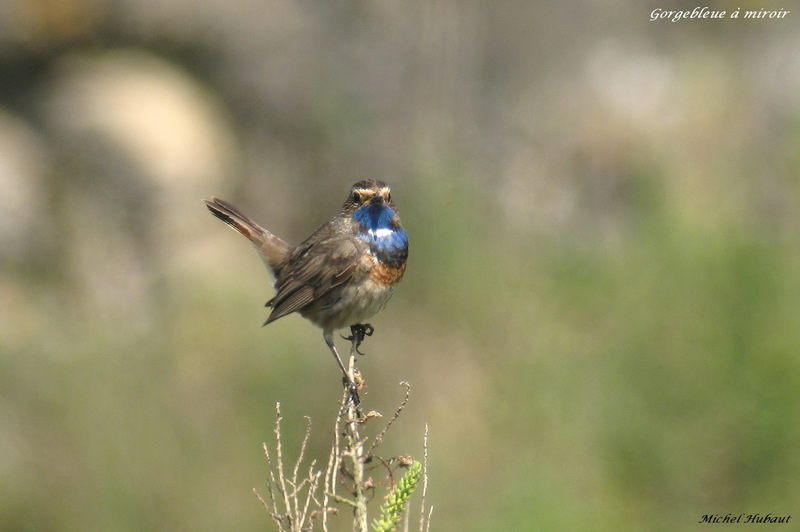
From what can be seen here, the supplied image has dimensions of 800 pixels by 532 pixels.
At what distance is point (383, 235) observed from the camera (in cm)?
547

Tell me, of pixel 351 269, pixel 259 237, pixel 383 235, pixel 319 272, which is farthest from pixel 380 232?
pixel 259 237

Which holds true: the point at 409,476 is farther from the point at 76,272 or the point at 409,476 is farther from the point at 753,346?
the point at 76,272

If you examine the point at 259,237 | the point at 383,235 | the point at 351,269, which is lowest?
the point at 351,269

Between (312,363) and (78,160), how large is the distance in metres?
4.77

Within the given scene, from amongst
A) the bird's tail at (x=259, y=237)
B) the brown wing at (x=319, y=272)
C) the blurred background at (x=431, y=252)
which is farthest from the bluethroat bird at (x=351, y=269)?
the blurred background at (x=431, y=252)

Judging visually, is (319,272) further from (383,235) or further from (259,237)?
(259,237)

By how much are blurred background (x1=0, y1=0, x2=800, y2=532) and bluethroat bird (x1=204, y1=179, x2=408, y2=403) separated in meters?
1.57

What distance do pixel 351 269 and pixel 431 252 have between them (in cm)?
222

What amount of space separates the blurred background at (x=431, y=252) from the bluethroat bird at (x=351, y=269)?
5.16 feet

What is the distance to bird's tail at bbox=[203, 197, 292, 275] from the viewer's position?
6.14m

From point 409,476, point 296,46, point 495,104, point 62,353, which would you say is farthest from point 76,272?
point 409,476

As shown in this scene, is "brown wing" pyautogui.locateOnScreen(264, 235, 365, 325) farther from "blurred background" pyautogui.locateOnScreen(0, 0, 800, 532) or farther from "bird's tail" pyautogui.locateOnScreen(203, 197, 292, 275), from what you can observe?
"blurred background" pyautogui.locateOnScreen(0, 0, 800, 532)

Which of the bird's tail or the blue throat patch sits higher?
the bird's tail

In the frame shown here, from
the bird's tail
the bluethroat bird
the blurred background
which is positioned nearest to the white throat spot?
the bluethroat bird
